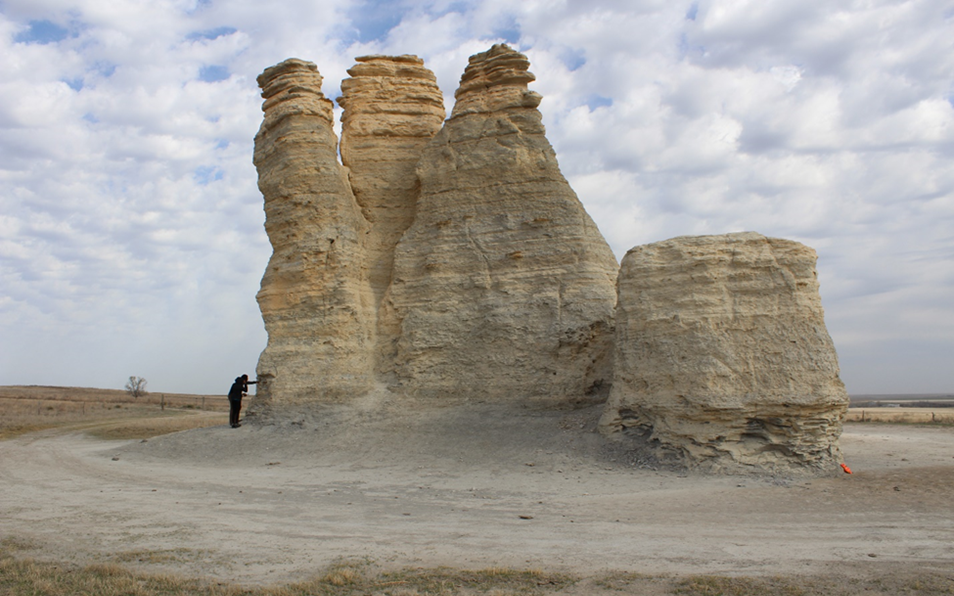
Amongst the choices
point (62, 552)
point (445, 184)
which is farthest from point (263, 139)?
point (62, 552)

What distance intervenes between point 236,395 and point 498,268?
24.4 ft

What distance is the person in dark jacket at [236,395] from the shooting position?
16.2 m

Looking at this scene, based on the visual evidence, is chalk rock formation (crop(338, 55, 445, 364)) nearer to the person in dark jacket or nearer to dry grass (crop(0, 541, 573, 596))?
the person in dark jacket

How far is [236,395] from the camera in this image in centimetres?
1645

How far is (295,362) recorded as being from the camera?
1580 cm

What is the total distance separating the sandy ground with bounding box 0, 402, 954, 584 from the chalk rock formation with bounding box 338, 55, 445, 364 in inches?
206

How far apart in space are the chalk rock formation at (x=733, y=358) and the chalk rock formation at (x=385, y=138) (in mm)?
7815

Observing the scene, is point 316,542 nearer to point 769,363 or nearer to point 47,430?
point 769,363

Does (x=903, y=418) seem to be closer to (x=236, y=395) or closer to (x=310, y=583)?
(x=236, y=395)

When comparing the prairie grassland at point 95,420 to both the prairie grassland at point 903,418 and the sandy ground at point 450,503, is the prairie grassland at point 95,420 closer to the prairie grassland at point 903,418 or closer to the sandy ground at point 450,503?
the sandy ground at point 450,503

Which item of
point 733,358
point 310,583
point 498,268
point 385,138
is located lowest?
point 310,583

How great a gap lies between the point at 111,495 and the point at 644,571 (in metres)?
8.23

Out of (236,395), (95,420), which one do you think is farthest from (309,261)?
(95,420)

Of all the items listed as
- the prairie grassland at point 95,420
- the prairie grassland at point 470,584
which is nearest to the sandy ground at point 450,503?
the prairie grassland at point 470,584
